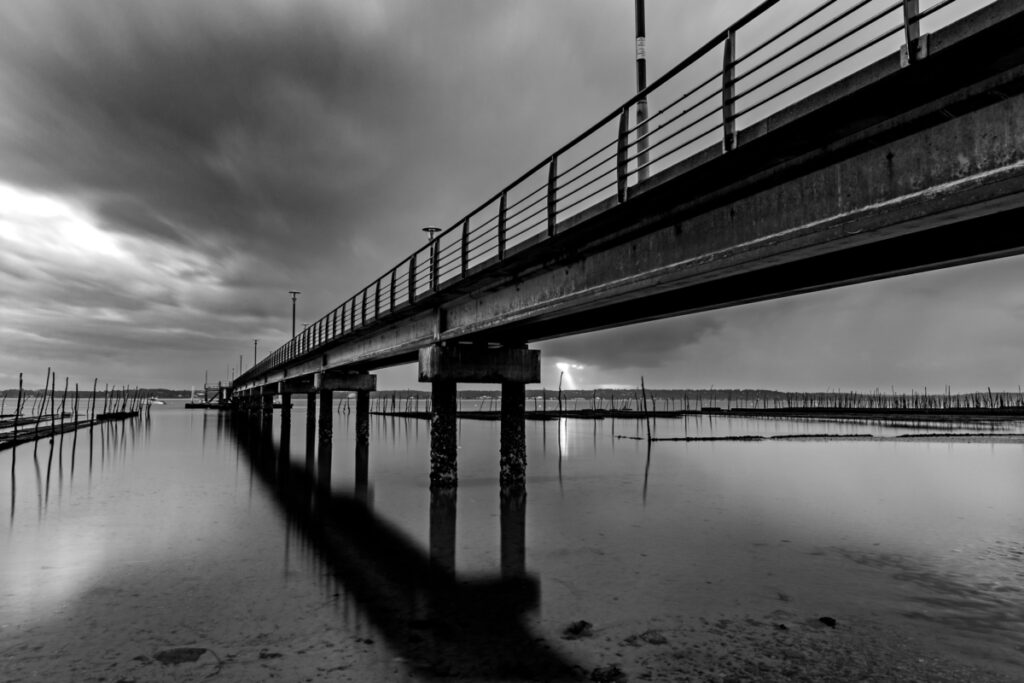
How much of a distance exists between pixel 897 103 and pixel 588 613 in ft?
27.5

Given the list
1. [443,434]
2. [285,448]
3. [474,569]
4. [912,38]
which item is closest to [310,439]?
[285,448]

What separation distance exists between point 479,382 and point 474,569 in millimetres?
9707

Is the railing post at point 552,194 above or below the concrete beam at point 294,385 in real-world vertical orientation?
above

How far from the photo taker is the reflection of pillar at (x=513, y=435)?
71.9 feet

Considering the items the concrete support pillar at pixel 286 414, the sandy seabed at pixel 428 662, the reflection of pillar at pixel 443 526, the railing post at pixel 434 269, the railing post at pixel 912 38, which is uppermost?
the railing post at pixel 434 269

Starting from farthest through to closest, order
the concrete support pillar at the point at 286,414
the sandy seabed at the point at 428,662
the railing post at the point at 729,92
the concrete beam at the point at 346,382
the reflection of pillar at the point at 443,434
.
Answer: the concrete support pillar at the point at 286,414
the concrete beam at the point at 346,382
the reflection of pillar at the point at 443,434
the railing post at the point at 729,92
the sandy seabed at the point at 428,662

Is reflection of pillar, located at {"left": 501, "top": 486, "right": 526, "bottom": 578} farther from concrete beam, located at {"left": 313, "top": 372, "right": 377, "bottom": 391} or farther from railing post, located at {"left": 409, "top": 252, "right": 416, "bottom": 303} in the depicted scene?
concrete beam, located at {"left": 313, "top": 372, "right": 377, "bottom": 391}

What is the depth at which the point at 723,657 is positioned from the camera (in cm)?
783

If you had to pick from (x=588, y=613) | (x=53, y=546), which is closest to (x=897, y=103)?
(x=588, y=613)

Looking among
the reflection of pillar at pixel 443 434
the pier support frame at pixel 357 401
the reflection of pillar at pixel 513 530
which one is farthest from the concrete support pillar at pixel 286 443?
the reflection of pillar at pixel 513 530

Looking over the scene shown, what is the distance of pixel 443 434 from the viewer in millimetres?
22359

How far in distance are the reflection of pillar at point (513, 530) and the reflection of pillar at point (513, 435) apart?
498 millimetres

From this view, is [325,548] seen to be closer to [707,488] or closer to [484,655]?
[484,655]

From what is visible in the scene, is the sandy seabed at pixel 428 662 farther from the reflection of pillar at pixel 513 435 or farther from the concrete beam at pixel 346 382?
the concrete beam at pixel 346 382
